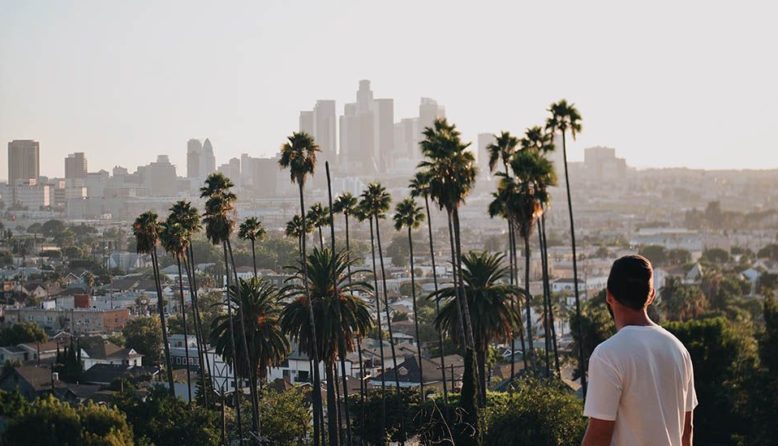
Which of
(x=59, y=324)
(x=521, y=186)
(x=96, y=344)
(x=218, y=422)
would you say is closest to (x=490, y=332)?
(x=521, y=186)

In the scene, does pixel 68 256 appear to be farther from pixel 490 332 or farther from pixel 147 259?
pixel 490 332

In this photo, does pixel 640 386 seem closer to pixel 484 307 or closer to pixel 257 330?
pixel 484 307

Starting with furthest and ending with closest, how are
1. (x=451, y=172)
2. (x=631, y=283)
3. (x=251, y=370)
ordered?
(x=251, y=370)
(x=451, y=172)
(x=631, y=283)

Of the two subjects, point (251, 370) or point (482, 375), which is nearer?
point (482, 375)

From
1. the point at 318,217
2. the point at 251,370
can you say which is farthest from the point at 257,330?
the point at 318,217

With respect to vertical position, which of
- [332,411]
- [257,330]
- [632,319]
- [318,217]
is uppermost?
[318,217]

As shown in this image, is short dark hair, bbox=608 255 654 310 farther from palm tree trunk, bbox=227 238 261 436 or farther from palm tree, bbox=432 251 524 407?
palm tree trunk, bbox=227 238 261 436

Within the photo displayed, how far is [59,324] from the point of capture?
3499 inches

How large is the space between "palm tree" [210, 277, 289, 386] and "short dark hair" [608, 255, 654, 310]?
93.7 ft

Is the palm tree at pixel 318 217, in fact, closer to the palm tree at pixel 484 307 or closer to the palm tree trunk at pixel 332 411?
the palm tree at pixel 484 307

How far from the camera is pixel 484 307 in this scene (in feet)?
94.5

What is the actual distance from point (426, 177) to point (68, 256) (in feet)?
461

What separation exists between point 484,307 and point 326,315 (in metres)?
4.34

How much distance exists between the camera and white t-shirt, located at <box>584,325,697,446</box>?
3570 mm
